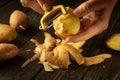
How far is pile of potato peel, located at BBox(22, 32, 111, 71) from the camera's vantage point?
36.9 inches

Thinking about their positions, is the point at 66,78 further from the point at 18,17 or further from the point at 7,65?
the point at 18,17

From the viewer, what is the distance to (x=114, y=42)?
1.03 m

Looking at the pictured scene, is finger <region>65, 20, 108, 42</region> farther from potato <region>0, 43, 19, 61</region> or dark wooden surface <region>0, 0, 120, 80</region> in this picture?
potato <region>0, 43, 19, 61</region>

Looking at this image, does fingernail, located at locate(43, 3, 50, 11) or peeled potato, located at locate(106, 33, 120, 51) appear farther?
peeled potato, located at locate(106, 33, 120, 51)

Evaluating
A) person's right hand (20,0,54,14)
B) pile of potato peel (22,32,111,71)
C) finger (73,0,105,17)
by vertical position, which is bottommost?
pile of potato peel (22,32,111,71)

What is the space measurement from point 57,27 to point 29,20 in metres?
0.45

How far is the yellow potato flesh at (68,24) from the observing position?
2.79 ft

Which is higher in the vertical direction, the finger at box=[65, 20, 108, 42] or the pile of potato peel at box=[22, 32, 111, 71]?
the finger at box=[65, 20, 108, 42]

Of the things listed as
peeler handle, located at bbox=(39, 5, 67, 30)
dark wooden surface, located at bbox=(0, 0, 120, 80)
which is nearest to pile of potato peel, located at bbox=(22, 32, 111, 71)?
dark wooden surface, located at bbox=(0, 0, 120, 80)

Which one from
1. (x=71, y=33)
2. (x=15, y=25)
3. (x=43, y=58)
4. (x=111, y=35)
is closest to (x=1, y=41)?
(x=15, y=25)

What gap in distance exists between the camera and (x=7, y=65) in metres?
0.98

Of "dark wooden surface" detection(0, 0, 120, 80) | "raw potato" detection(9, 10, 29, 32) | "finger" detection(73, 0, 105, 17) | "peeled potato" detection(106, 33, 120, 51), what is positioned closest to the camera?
"finger" detection(73, 0, 105, 17)

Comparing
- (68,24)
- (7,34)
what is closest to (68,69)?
(68,24)

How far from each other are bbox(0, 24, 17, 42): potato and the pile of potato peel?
162 millimetres
